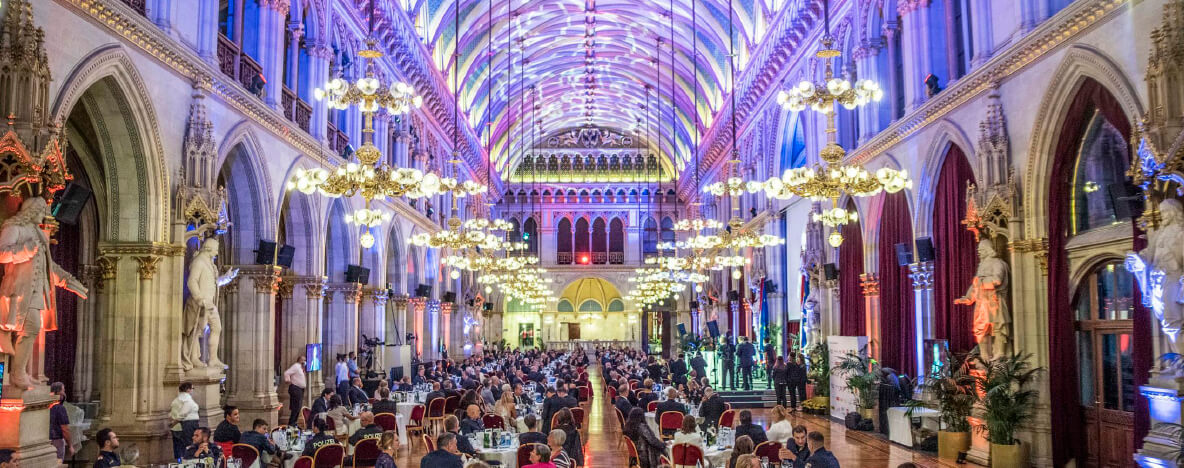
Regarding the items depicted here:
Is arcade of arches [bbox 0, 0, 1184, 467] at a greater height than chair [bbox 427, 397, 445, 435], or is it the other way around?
arcade of arches [bbox 0, 0, 1184, 467]

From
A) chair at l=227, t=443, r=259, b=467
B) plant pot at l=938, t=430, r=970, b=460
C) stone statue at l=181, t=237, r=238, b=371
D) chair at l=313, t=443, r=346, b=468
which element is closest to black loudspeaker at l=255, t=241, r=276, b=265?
stone statue at l=181, t=237, r=238, b=371

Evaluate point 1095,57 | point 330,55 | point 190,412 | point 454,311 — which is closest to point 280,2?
point 330,55

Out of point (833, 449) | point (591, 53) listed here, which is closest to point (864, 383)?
point (833, 449)

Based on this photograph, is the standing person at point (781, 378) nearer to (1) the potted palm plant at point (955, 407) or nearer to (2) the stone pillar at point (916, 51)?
(2) the stone pillar at point (916, 51)

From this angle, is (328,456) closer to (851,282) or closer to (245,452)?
(245,452)

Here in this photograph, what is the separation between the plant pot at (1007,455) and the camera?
1166 centimetres

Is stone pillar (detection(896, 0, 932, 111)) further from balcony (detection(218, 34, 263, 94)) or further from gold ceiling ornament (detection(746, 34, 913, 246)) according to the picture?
balcony (detection(218, 34, 263, 94))

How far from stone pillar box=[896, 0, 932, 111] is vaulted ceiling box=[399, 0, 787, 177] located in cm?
883

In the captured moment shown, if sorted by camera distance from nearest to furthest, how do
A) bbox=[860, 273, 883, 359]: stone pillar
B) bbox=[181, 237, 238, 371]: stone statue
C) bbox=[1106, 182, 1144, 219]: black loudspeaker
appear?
bbox=[1106, 182, 1144, 219]: black loudspeaker, bbox=[181, 237, 238, 371]: stone statue, bbox=[860, 273, 883, 359]: stone pillar

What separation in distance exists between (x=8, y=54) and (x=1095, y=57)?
37.7ft

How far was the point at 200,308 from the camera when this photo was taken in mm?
12914

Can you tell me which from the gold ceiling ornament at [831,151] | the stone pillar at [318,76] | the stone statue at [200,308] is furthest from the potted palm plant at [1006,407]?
the stone pillar at [318,76]

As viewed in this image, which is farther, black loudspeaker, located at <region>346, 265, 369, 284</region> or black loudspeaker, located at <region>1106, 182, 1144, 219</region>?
black loudspeaker, located at <region>346, 265, 369, 284</region>

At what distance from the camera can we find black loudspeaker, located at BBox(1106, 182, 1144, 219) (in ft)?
33.3
